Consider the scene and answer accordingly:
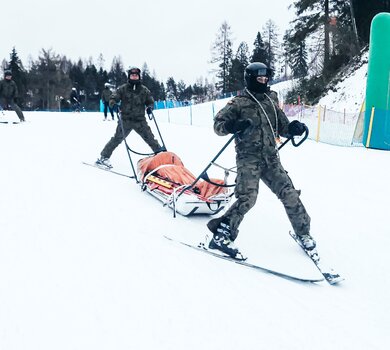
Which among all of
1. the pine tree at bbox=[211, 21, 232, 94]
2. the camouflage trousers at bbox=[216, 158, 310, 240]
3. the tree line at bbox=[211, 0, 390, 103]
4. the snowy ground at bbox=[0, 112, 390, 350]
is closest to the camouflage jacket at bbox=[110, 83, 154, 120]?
the snowy ground at bbox=[0, 112, 390, 350]

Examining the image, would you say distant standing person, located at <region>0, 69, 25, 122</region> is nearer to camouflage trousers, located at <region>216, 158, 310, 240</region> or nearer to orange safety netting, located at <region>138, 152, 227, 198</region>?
orange safety netting, located at <region>138, 152, 227, 198</region>

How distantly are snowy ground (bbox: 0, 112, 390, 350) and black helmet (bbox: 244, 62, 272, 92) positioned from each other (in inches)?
55.6

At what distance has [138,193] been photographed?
5.36m

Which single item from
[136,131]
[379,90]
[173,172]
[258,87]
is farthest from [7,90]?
[258,87]

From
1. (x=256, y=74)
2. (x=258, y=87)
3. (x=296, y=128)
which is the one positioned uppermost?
(x=256, y=74)

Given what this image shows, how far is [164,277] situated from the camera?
286cm

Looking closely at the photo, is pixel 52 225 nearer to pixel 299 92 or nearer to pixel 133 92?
pixel 133 92

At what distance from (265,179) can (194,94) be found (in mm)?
79790

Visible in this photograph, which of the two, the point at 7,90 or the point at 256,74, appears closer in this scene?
the point at 256,74

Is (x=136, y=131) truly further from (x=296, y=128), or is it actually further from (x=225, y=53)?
(x=225, y=53)

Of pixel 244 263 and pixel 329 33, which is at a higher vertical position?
Answer: pixel 329 33

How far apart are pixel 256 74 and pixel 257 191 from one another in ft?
3.19

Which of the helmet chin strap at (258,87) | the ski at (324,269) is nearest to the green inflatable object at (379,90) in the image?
the ski at (324,269)

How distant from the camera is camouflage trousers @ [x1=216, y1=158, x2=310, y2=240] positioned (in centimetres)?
344
